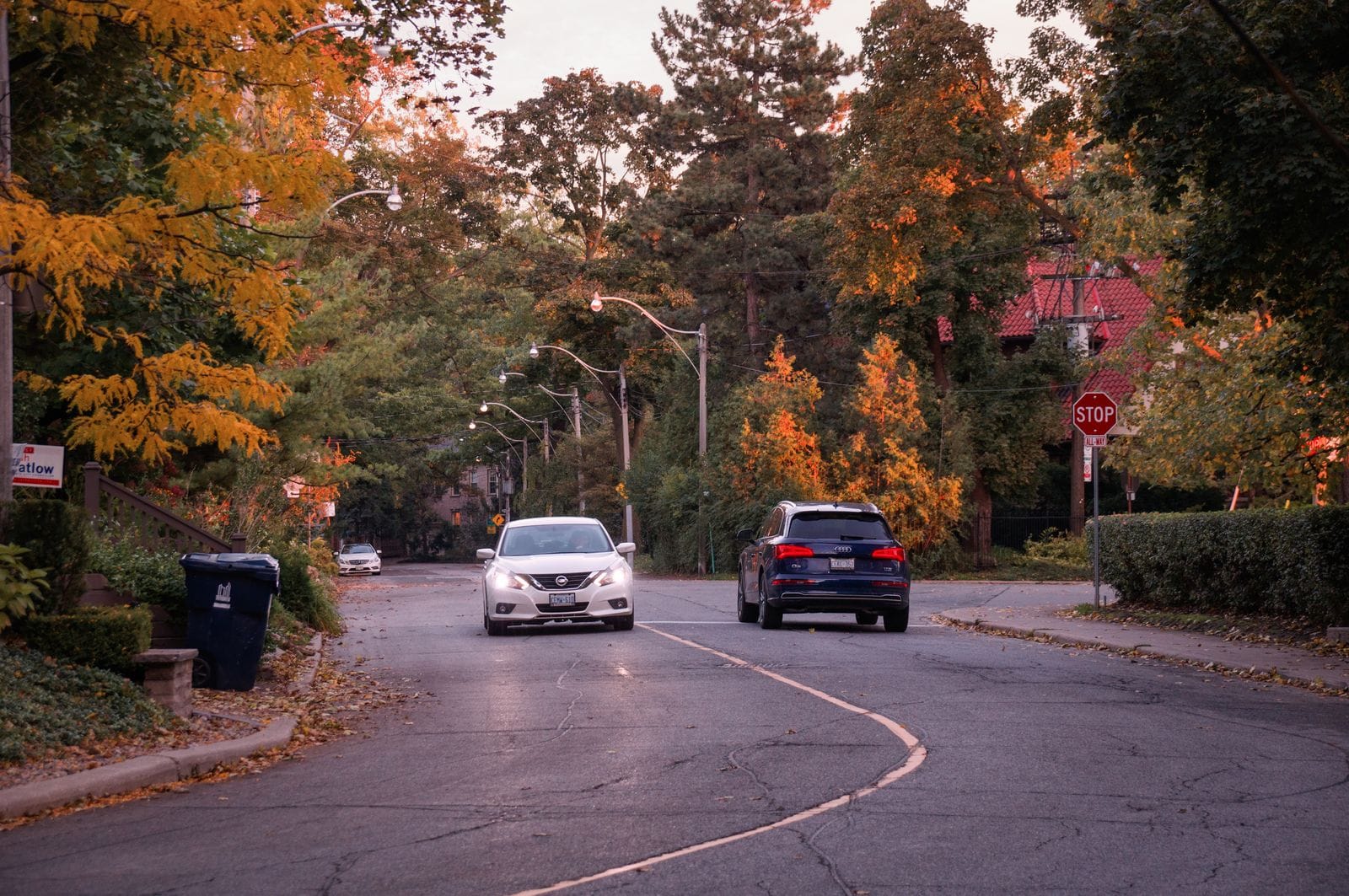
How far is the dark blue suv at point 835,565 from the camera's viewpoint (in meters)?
21.2

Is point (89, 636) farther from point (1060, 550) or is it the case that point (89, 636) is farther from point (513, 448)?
point (513, 448)

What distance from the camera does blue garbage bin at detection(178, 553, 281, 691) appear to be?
44.2 ft

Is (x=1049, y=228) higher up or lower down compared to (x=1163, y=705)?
higher up

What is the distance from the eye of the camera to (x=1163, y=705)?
12.9m

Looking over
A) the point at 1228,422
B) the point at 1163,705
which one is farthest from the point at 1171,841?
the point at 1228,422

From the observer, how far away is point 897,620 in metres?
21.9

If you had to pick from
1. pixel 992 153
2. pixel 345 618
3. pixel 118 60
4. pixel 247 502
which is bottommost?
pixel 345 618

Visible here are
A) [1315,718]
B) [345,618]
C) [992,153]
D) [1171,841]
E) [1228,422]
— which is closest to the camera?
[1171,841]

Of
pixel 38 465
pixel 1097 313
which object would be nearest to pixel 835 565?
pixel 38 465

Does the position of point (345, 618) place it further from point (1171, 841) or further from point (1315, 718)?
point (1171, 841)

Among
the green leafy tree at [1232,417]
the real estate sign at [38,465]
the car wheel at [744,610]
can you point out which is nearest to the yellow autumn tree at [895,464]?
the green leafy tree at [1232,417]

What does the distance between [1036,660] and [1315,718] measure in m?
5.10

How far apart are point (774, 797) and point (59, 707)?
499cm

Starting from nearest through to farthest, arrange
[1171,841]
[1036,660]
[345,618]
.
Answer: [1171,841], [1036,660], [345,618]
